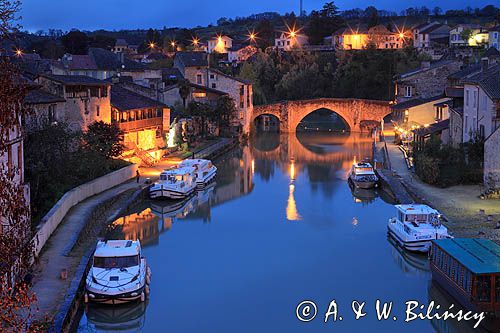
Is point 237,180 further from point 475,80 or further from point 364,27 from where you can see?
point 364,27

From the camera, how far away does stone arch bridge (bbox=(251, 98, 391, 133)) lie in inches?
2496

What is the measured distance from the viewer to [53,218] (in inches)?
890

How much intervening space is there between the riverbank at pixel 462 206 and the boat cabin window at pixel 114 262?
10.0 m

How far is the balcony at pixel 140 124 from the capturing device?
39.6 meters

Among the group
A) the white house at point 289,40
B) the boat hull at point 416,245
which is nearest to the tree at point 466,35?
the white house at point 289,40

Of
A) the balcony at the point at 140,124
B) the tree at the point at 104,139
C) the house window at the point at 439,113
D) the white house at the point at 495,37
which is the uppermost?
the white house at the point at 495,37

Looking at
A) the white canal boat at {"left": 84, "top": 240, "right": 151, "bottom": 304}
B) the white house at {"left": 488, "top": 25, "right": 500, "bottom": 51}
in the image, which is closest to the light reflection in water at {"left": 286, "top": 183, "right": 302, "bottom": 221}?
the white canal boat at {"left": 84, "top": 240, "right": 151, "bottom": 304}

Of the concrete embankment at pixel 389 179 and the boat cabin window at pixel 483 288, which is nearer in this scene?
the boat cabin window at pixel 483 288

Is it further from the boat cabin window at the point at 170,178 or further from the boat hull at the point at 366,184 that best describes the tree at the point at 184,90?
the boat hull at the point at 366,184

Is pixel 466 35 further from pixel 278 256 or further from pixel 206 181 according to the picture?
pixel 278 256

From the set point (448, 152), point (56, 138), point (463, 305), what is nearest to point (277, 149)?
point (448, 152)

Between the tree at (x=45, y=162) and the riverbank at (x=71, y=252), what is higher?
the tree at (x=45, y=162)

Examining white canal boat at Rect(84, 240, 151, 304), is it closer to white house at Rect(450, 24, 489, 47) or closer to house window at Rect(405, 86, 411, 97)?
house window at Rect(405, 86, 411, 97)

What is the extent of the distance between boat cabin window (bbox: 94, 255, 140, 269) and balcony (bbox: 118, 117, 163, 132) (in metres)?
20.3
